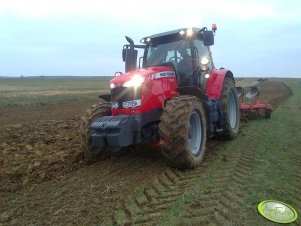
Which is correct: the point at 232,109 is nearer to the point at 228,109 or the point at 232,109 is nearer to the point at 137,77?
the point at 228,109

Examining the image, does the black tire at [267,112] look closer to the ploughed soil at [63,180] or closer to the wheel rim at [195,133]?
the ploughed soil at [63,180]

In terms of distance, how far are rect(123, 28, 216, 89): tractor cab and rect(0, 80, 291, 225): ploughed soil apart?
60.0 inches

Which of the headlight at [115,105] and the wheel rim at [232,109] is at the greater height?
the headlight at [115,105]

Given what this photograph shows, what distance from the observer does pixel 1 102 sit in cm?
1919

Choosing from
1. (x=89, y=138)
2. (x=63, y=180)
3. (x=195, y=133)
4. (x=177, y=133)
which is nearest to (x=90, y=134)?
(x=89, y=138)

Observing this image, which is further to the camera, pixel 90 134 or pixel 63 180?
pixel 90 134

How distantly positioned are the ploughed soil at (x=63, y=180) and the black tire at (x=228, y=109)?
417 millimetres

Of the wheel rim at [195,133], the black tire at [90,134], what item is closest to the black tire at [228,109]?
the wheel rim at [195,133]

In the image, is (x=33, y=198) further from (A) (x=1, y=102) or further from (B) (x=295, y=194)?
(A) (x=1, y=102)

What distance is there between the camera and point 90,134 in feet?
20.3

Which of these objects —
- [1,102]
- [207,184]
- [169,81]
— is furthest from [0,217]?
[1,102]

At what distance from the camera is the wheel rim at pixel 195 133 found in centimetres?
624

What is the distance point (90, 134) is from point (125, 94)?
0.93 metres

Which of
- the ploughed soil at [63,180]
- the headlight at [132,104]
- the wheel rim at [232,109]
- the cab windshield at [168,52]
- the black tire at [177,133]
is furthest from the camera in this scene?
the wheel rim at [232,109]
